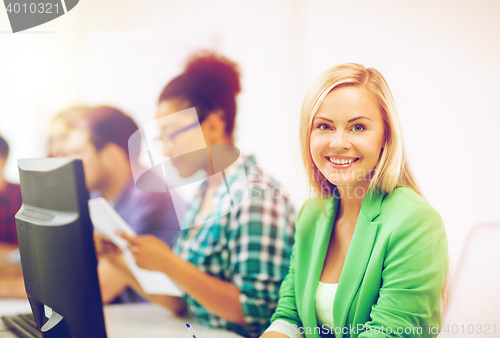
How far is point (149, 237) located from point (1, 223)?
0.71 meters

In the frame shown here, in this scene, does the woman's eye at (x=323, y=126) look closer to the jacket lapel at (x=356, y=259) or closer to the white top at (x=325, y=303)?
the jacket lapel at (x=356, y=259)

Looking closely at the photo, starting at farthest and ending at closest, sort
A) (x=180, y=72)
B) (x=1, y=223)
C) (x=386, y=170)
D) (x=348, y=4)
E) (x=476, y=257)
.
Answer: (x=1, y=223)
(x=180, y=72)
(x=348, y=4)
(x=476, y=257)
(x=386, y=170)

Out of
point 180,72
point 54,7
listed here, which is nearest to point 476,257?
point 180,72

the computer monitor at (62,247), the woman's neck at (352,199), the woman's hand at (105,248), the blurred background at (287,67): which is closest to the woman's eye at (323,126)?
the woman's neck at (352,199)

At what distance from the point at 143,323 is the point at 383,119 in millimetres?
1235

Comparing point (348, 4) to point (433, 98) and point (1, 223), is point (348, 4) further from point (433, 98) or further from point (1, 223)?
point (1, 223)

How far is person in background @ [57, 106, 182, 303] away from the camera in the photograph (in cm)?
164

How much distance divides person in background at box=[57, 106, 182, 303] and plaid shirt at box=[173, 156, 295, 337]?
245 mm

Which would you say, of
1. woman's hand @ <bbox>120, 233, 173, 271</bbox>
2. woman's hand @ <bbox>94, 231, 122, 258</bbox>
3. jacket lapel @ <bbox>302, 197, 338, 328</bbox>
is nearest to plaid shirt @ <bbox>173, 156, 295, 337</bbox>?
woman's hand @ <bbox>120, 233, 173, 271</bbox>

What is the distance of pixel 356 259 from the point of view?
3.53 feet

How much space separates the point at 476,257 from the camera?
1.25 metres

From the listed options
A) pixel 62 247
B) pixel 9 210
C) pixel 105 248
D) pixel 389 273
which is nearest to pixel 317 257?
pixel 389 273

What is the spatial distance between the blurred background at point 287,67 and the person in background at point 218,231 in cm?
6

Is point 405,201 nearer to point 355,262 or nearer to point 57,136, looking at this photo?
point 355,262
